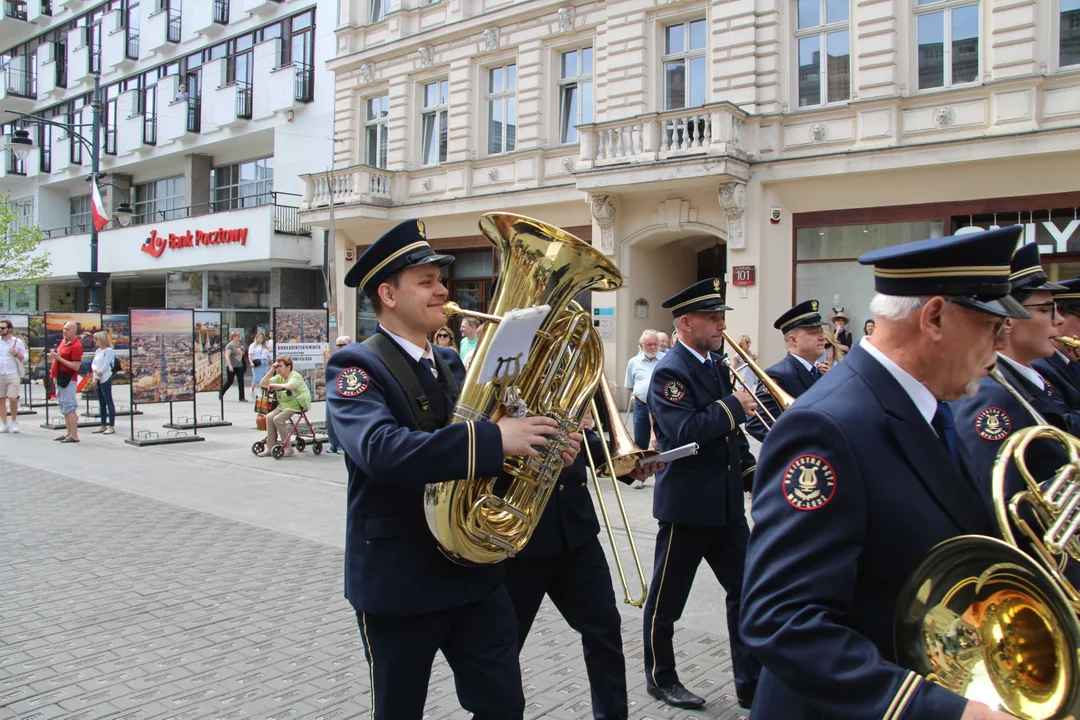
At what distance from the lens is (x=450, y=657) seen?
284cm

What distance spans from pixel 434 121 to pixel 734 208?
29.6 ft

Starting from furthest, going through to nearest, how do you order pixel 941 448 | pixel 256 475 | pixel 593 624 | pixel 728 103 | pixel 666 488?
pixel 728 103 < pixel 256 475 < pixel 666 488 < pixel 593 624 < pixel 941 448

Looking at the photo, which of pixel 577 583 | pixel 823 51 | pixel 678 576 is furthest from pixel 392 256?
pixel 823 51

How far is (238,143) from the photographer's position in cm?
2884

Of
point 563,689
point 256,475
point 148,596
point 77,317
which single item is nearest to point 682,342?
point 563,689

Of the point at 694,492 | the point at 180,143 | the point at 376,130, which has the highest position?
the point at 180,143

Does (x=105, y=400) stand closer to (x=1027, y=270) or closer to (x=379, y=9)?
(x=379, y=9)

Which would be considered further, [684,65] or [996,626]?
[684,65]

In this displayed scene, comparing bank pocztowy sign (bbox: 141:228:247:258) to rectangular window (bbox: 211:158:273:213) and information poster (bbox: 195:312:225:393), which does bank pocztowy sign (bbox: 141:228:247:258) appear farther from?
information poster (bbox: 195:312:225:393)

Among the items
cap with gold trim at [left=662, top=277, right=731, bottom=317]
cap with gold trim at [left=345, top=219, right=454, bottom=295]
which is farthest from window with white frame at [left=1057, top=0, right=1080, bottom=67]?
cap with gold trim at [left=345, top=219, right=454, bottom=295]

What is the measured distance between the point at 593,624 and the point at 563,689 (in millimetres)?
925

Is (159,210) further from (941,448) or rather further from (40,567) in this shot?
(941,448)

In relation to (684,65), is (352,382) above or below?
below

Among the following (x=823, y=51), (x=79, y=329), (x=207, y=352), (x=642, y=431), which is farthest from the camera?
(x=79, y=329)
